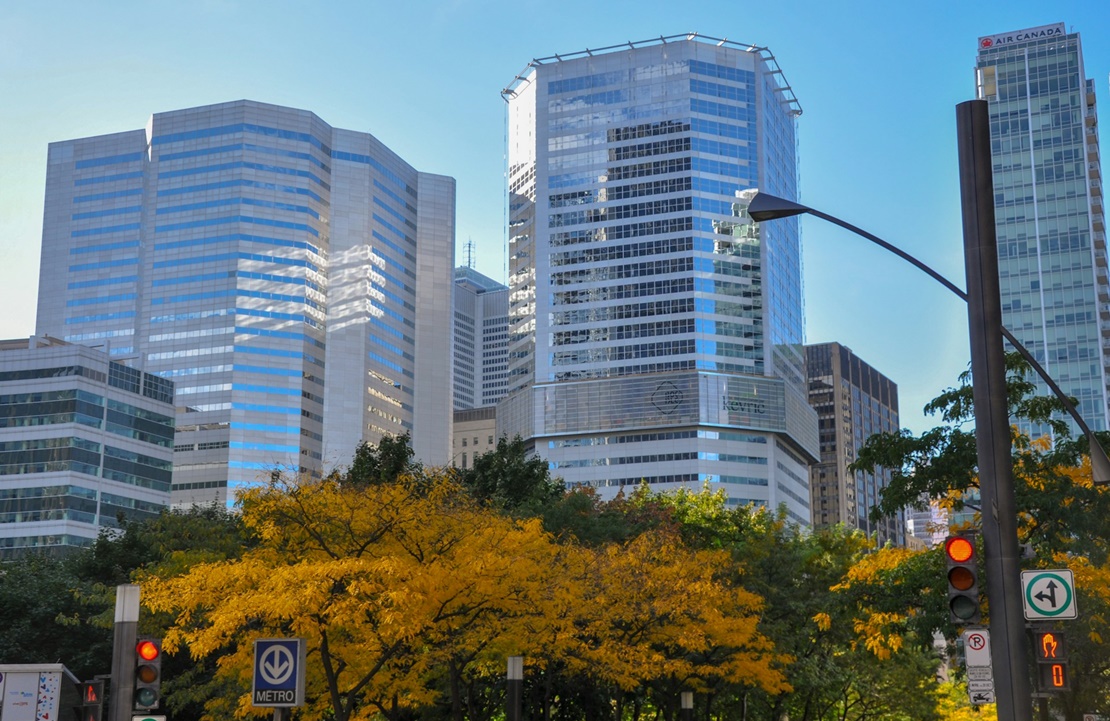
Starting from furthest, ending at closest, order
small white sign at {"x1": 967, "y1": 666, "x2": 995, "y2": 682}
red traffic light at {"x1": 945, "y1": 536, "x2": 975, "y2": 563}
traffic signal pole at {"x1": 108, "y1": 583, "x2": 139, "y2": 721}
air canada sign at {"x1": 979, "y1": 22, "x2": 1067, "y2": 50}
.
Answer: air canada sign at {"x1": 979, "y1": 22, "x2": 1067, "y2": 50}, traffic signal pole at {"x1": 108, "y1": 583, "x2": 139, "y2": 721}, small white sign at {"x1": 967, "y1": 666, "x2": 995, "y2": 682}, red traffic light at {"x1": 945, "y1": 536, "x2": 975, "y2": 563}

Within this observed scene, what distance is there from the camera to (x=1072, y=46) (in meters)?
180

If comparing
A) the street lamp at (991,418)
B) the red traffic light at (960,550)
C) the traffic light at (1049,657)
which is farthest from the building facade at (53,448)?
the street lamp at (991,418)

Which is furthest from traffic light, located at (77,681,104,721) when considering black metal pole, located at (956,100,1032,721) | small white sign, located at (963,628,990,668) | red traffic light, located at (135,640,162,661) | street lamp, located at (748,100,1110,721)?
black metal pole, located at (956,100,1032,721)

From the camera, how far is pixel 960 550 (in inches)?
575

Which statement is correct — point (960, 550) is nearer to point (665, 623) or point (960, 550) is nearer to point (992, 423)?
point (992, 423)

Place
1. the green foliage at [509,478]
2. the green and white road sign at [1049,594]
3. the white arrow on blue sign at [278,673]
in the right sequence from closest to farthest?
the green and white road sign at [1049,594], the white arrow on blue sign at [278,673], the green foliage at [509,478]

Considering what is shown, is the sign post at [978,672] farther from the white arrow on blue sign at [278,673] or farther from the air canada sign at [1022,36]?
the air canada sign at [1022,36]

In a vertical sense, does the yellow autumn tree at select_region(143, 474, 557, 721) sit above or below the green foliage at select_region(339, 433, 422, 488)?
below

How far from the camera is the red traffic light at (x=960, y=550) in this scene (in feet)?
47.6

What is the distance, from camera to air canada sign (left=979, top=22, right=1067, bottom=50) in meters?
185

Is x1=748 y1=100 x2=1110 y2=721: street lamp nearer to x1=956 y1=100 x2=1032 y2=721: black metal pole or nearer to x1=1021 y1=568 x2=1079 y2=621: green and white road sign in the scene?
x1=956 y1=100 x2=1032 y2=721: black metal pole

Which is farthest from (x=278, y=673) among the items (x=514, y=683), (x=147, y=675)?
(x=514, y=683)

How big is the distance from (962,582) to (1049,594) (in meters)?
2.46

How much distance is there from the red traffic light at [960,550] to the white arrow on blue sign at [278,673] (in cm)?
974
